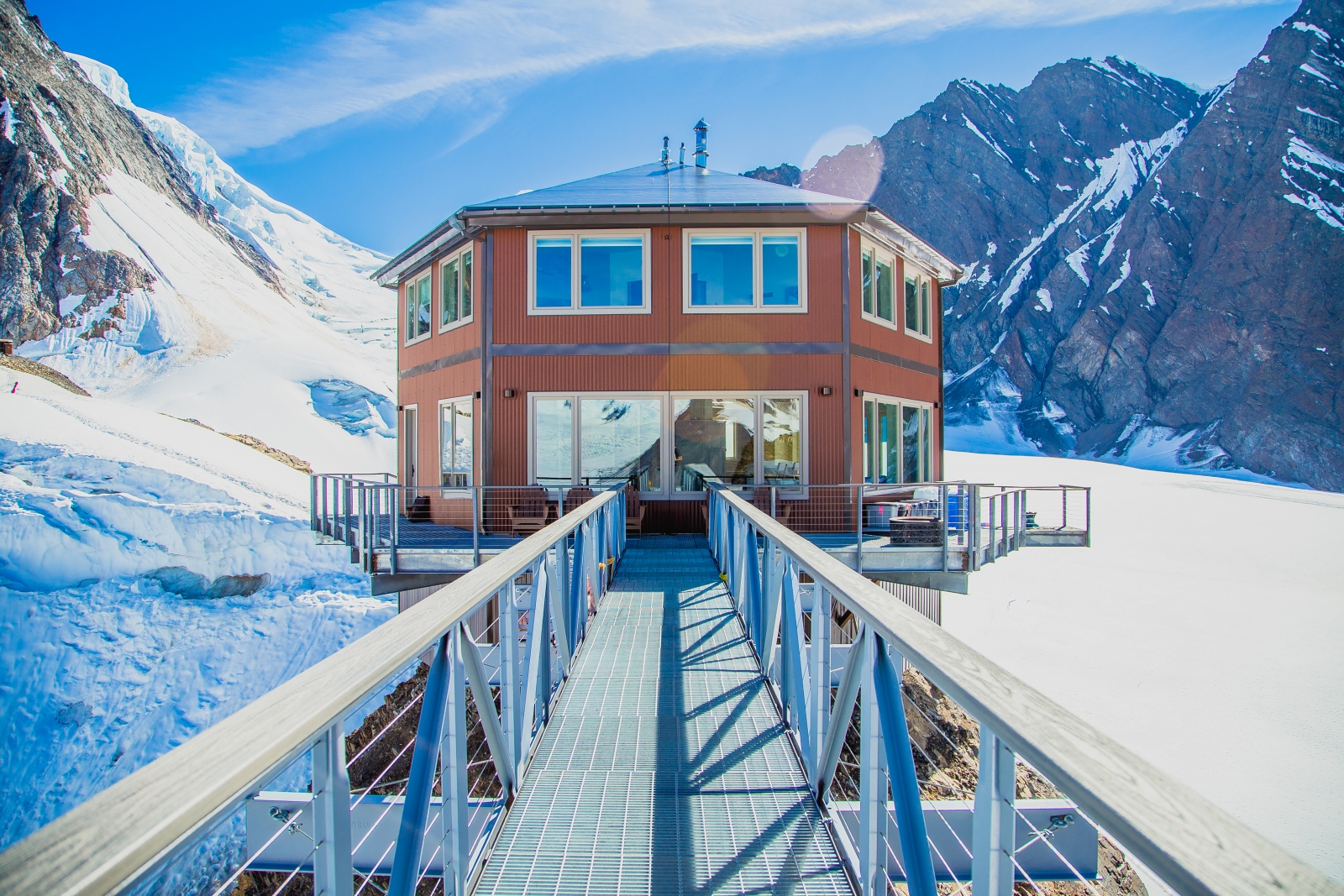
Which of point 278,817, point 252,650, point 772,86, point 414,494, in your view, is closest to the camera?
point 278,817

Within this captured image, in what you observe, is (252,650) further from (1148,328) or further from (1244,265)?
(1244,265)

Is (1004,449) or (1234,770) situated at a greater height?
(1004,449)

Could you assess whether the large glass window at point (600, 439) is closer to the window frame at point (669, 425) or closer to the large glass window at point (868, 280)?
the window frame at point (669, 425)

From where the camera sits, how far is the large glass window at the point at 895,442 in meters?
11.4

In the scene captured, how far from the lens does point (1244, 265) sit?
171 ft

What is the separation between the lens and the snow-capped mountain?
5081cm

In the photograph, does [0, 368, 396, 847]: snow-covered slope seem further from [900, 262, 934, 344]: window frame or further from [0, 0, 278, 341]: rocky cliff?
[0, 0, 278, 341]: rocky cliff

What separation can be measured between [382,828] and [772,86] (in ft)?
139

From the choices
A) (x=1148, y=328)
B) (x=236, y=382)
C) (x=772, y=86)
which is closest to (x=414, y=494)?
(x=772, y=86)

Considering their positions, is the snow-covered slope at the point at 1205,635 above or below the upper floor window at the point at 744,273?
below

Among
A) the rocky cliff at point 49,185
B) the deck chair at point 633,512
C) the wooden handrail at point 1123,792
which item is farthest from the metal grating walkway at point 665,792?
the rocky cliff at point 49,185

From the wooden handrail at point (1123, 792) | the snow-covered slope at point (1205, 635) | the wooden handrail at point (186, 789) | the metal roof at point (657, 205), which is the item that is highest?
the metal roof at point (657, 205)

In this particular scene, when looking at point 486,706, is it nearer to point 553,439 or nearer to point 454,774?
point 454,774

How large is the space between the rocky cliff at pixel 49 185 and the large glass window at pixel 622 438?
65924mm
